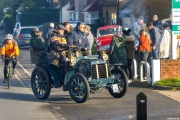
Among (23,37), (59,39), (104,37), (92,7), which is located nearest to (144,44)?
(59,39)

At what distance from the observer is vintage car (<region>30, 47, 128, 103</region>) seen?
12.1m

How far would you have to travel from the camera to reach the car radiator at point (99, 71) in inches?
480

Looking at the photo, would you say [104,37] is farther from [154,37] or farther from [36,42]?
[36,42]

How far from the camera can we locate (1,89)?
50.6 feet

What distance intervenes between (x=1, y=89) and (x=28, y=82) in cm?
185

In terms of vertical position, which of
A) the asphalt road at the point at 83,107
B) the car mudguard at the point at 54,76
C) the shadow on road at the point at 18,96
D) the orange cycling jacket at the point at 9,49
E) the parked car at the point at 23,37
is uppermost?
the parked car at the point at 23,37

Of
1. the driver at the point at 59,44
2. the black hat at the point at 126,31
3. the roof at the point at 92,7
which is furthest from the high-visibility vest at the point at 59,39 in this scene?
the roof at the point at 92,7

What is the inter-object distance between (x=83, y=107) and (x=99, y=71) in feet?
3.54

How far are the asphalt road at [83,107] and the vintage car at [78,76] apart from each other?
0.94 ft

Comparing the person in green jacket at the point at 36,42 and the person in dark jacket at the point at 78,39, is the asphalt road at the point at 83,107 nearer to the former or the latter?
the person in dark jacket at the point at 78,39

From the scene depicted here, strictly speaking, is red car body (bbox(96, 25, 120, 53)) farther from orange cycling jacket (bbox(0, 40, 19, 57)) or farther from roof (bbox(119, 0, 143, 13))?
roof (bbox(119, 0, 143, 13))

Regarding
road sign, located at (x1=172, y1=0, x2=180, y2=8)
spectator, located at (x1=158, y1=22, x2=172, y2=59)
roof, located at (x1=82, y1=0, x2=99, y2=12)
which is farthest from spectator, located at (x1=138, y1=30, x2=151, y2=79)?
roof, located at (x1=82, y1=0, x2=99, y2=12)

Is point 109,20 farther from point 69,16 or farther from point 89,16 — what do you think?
point 69,16

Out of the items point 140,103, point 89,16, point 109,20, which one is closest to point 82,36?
point 140,103
